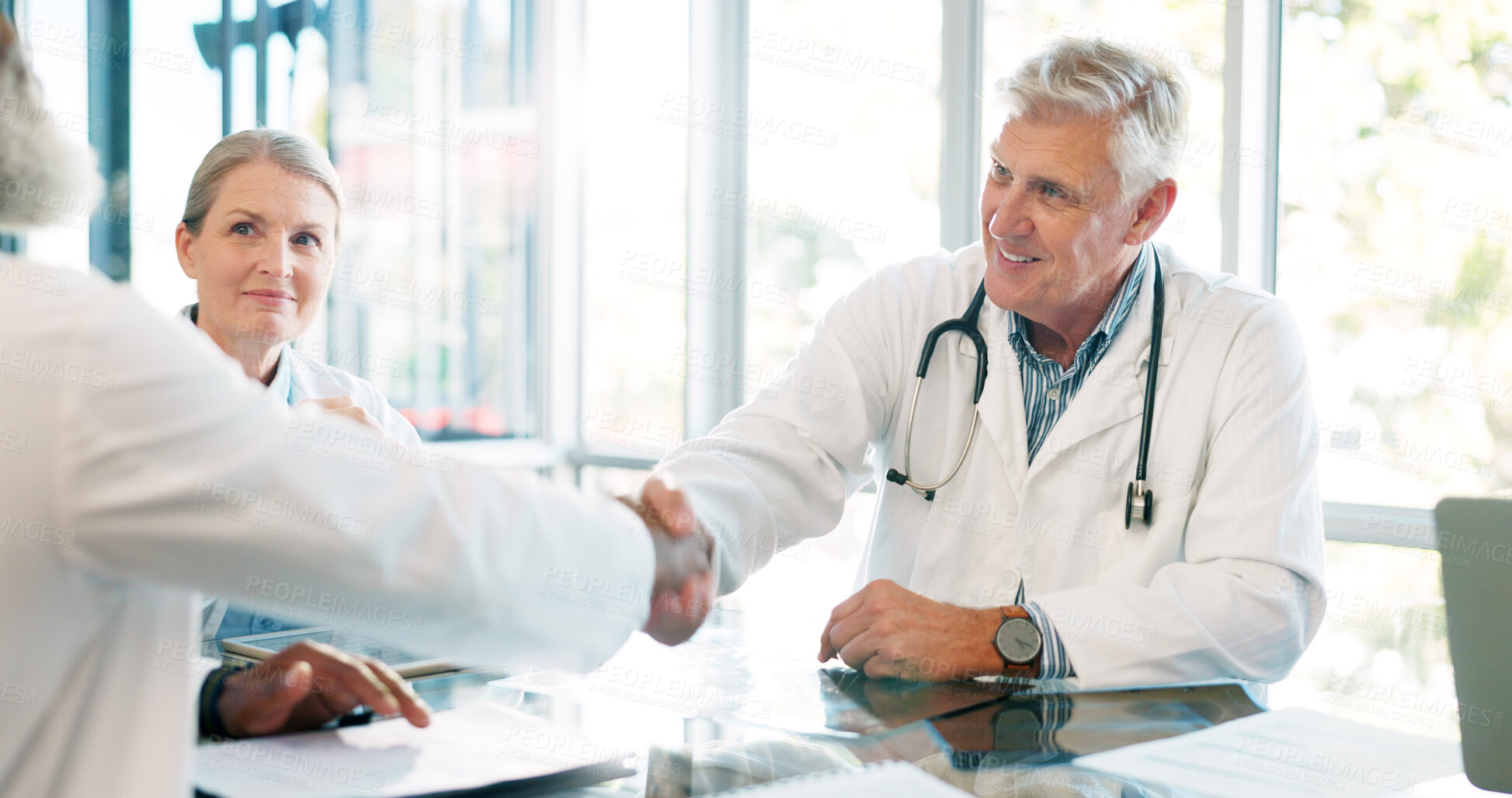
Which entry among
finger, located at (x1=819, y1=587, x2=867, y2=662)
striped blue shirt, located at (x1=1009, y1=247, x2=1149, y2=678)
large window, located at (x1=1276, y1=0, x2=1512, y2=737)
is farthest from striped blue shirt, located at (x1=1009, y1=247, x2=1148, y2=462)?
large window, located at (x1=1276, y1=0, x2=1512, y2=737)

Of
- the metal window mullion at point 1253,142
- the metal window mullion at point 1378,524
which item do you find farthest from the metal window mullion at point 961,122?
the metal window mullion at point 1378,524

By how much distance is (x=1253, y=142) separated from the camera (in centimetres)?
278

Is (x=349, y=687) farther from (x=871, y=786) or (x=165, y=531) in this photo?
(x=871, y=786)

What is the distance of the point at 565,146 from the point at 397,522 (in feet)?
13.2

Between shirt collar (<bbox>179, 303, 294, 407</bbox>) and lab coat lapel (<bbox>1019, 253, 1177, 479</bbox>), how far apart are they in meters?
1.35

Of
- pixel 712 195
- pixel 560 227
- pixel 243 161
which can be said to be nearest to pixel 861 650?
pixel 243 161

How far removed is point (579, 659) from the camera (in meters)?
0.91

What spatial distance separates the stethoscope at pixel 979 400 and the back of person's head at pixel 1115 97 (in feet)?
0.66

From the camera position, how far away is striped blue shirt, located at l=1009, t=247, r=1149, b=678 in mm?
1765

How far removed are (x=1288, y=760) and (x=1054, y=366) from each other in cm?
89

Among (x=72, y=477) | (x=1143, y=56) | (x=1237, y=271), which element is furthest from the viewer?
(x=1237, y=271)

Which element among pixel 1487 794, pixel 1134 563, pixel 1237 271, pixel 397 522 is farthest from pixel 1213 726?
pixel 1237 271

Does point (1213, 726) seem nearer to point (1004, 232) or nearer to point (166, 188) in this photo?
point (1004, 232)

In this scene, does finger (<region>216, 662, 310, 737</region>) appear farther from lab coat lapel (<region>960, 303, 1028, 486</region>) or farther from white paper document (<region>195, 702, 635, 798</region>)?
lab coat lapel (<region>960, 303, 1028, 486</region>)
